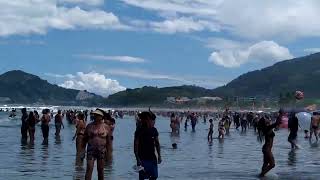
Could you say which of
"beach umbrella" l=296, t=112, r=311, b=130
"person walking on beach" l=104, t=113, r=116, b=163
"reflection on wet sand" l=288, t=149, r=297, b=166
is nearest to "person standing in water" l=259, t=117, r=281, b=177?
"reflection on wet sand" l=288, t=149, r=297, b=166

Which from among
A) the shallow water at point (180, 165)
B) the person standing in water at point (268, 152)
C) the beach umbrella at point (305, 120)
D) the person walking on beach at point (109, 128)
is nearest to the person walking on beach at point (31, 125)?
the shallow water at point (180, 165)

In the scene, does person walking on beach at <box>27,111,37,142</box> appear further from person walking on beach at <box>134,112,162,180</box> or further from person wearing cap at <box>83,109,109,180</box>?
person walking on beach at <box>134,112,162,180</box>

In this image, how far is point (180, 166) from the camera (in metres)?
19.9

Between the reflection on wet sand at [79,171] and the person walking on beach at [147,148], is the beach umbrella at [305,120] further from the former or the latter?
the person walking on beach at [147,148]

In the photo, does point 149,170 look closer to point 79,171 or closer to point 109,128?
point 109,128

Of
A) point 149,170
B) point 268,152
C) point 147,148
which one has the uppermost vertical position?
point 147,148

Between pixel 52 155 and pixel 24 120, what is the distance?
8995 millimetres

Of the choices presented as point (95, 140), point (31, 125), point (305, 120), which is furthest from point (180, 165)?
point (305, 120)

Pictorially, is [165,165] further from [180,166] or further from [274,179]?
[274,179]

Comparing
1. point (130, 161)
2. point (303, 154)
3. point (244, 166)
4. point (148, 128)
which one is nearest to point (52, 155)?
point (130, 161)

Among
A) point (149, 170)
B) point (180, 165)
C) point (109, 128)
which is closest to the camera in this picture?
point (149, 170)

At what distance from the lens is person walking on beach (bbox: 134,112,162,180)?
12.2 meters

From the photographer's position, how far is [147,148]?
12297 millimetres

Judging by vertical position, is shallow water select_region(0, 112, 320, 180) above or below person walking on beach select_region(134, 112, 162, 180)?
below
